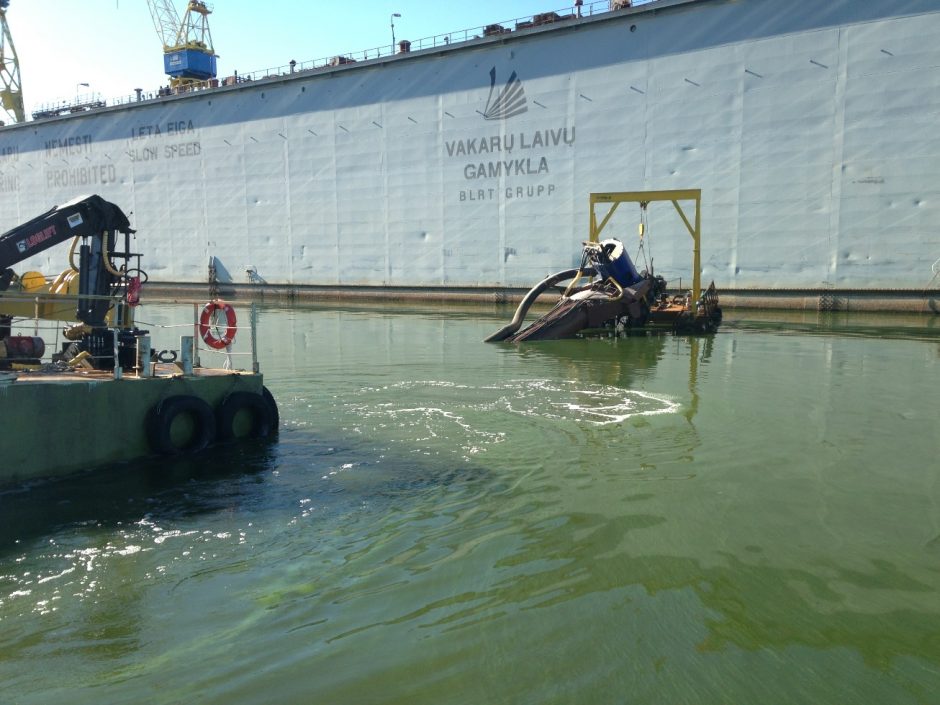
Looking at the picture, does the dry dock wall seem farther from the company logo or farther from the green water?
the green water

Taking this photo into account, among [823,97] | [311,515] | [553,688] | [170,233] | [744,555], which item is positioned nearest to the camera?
[553,688]

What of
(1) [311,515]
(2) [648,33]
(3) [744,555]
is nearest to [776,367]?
(3) [744,555]

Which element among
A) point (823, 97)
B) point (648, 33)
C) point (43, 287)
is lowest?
point (43, 287)

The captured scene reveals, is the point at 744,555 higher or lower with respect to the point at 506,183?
lower

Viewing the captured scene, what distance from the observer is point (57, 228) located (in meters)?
11.4

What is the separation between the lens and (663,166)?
35.3 m

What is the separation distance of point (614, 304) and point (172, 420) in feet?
55.1

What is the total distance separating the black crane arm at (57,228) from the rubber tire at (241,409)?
11.9 ft

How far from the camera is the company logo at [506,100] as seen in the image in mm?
38562

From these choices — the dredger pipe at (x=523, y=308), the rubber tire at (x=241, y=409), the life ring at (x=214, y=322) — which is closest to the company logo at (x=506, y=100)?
the dredger pipe at (x=523, y=308)

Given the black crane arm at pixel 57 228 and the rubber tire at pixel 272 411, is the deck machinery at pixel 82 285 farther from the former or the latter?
the rubber tire at pixel 272 411

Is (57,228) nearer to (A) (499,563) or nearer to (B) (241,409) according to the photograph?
(B) (241,409)

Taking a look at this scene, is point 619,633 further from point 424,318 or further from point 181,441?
point 424,318

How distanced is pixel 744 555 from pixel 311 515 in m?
4.12
